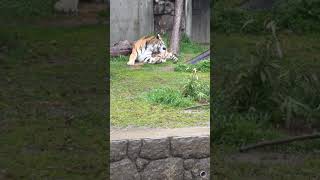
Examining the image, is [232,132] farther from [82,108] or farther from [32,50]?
[32,50]

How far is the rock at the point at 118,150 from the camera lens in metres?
2.04

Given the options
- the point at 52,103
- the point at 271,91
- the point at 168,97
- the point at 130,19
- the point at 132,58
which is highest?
the point at 130,19

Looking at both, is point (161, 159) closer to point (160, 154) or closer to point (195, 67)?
point (160, 154)

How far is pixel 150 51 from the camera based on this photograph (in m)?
1.98

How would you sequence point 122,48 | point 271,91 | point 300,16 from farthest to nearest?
point 300,16 < point 271,91 < point 122,48

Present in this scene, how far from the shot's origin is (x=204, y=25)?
210 centimetres

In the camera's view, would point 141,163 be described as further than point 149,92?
Yes

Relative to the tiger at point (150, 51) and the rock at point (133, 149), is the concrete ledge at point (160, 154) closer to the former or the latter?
the rock at point (133, 149)

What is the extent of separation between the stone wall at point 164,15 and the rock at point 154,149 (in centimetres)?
38

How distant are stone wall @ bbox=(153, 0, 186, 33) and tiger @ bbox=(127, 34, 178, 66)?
5 centimetres

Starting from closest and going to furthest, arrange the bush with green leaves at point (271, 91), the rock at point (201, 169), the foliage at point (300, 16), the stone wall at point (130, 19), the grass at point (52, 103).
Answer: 1. the stone wall at point (130, 19)
2. the rock at point (201, 169)
3. the grass at point (52, 103)
4. the bush with green leaves at point (271, 91)
5. the foliage at point (300, 16)

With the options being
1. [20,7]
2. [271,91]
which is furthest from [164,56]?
[20,7]

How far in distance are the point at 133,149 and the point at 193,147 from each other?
19cm

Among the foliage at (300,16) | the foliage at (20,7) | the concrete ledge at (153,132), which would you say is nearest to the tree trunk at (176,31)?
the concrete ledge at (153,132)
